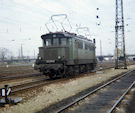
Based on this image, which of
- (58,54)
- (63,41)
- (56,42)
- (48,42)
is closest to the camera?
(58,54)

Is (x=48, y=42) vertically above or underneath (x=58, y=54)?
above

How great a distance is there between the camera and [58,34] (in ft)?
57.1

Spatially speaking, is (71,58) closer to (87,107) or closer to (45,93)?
(45,93)

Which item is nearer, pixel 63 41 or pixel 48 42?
pixel 63 41

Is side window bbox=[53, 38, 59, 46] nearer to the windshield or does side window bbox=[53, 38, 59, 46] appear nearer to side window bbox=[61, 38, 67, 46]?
the windshield

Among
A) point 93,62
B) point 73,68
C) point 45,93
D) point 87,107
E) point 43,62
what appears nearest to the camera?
point 87,107

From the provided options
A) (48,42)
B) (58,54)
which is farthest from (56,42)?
(58,54)

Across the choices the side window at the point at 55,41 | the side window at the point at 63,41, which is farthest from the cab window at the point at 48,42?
the side window at the point at 63,41

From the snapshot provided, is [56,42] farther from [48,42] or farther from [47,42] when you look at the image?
[47,42]

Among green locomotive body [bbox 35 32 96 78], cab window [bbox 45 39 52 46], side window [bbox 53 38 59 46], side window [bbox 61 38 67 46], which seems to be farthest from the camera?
cab window [bbox 45 39 52 46]

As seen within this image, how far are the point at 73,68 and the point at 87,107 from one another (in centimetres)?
1068

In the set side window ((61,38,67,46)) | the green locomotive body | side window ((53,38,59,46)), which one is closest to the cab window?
the green locomotive body

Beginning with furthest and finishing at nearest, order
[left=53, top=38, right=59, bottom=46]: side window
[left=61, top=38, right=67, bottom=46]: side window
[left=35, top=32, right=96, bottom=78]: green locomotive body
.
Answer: [left=53, top=38, right=59, bottom=46]: side window, [left=61, top=38, right=67, bottom=46]: side window, [left=35, top=32, right=96, bottom=78]: green locomotive body

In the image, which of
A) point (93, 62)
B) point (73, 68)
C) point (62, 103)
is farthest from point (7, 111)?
point (93, 62)
